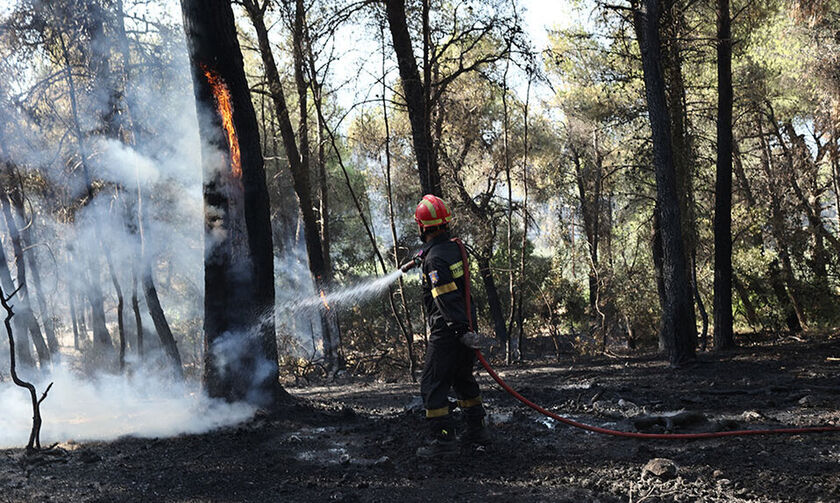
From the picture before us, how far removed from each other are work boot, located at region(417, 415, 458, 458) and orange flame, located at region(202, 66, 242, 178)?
3505 mm

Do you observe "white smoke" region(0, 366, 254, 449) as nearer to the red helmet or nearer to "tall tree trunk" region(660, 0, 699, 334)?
the red helmet

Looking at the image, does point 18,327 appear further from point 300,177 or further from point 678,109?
point 678,109

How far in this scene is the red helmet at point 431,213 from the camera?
17.7 feet

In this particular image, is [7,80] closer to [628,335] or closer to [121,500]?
[121,500]

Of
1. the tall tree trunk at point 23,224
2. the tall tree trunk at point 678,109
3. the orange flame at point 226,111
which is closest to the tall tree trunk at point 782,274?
the tall tree trunk at point 678,109

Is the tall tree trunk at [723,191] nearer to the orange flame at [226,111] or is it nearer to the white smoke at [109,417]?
the orange flame at [226,111]

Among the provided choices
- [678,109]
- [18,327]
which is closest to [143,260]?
[18,327]

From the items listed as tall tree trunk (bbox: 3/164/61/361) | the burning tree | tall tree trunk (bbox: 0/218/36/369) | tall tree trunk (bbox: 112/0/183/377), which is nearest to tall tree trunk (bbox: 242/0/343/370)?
tall tree trunk (bbox: 112/0/183/377)

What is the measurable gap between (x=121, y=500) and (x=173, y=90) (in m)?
12.1

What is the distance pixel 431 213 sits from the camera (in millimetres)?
5395

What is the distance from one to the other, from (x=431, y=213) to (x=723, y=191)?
9021 mm

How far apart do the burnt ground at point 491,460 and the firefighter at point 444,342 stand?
236mm

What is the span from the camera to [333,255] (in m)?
28.8

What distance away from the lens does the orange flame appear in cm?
668
